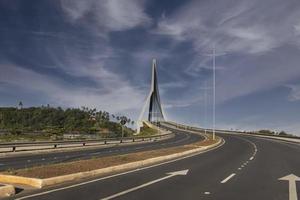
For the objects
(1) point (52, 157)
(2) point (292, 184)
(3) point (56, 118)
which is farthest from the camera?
(3) point (56, 118)

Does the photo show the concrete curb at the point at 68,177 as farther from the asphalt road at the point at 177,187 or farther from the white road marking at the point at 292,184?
the white road marking at the point at 292,184

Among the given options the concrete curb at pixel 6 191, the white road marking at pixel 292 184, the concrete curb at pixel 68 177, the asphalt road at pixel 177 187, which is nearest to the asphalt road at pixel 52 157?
the concrete curb at pixel 68 177

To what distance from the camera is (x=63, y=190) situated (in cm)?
1333

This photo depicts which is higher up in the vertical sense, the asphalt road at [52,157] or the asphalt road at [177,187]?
the asphalt road at [52,157]

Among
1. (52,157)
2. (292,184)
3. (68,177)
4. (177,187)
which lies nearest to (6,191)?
(68,177)

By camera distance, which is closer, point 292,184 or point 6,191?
point 6,191

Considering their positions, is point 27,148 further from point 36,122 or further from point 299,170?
point 36,122

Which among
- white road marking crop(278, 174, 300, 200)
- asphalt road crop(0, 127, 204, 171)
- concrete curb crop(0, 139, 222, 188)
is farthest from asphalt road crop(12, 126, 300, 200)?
asphalt road crop(0, 127, 204, 171)

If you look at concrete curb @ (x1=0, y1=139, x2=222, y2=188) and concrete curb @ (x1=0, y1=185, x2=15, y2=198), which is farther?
concrete curb @ (x1=0, y1=139, x2=222, y2=188)

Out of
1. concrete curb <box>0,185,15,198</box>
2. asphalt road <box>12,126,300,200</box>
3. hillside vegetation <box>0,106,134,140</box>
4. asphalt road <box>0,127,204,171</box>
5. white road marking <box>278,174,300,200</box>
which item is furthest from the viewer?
hillside vegetation <box>0,106,134,140</box>

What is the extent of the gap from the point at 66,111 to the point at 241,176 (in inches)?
6959

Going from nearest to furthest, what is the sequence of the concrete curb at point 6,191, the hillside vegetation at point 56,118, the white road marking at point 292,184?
1. the concrete curb at point 6,191
2. the white road marking at point 292,184
3. the hillside vegetation at point 56,118

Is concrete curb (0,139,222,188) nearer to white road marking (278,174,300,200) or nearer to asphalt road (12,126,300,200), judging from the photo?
asphalt road (12,126,300,200)

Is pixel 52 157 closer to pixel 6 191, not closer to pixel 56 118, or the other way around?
pixel 6 191
